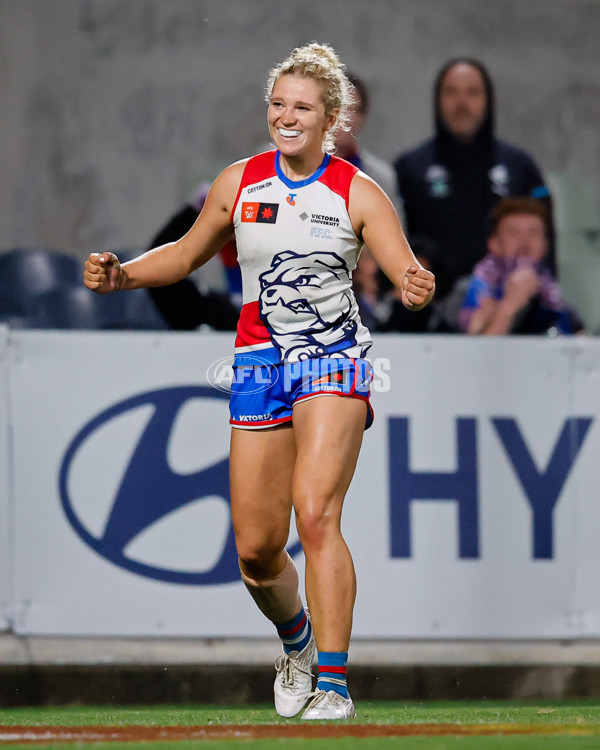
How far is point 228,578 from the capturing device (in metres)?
5.68

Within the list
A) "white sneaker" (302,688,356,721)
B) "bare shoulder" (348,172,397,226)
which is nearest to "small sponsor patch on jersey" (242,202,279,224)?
"bare shoulder" (348,172,397,226)

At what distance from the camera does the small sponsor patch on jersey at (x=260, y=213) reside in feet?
13.0

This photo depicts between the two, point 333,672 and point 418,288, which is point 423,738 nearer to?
point 333,672

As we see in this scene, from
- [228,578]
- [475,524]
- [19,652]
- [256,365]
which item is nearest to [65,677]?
[19,652]

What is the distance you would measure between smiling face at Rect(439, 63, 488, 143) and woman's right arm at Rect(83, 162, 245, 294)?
133 inches

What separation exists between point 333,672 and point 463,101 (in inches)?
175

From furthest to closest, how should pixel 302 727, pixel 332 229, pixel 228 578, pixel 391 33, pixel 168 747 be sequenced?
pixel 391 33
pixel 228 578
pixel 332 229
pixel 302 727
pixel 168 747

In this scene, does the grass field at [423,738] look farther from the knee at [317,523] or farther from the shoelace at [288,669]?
the knee at [317,523]

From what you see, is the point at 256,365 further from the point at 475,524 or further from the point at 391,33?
the point at 391,33

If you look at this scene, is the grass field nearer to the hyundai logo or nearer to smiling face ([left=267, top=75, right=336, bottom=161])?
the hyundai logo

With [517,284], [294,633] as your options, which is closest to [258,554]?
[294,633]

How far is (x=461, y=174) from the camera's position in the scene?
23.7 ft

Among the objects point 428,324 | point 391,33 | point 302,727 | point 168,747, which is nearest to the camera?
Result: point 168,747

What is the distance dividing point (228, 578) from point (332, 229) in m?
2.29
